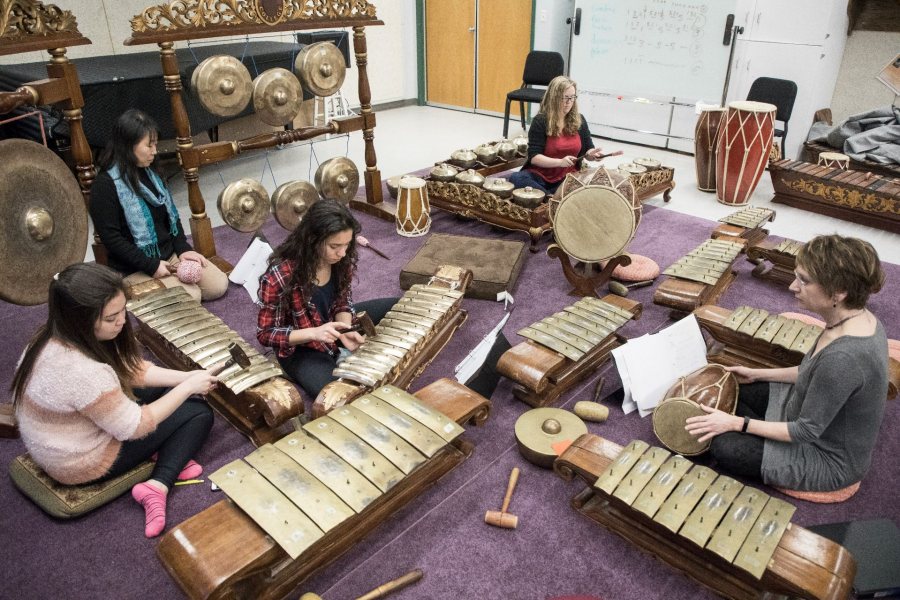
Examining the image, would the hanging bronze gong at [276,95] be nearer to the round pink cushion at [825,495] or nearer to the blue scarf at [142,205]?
the blue scarf at [142,205]

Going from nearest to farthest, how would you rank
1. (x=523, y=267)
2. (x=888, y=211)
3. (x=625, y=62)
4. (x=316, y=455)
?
1. (x=316, y=455)
2. (x=523, y=267)
3. (x=888, y=211)
4. (x=625, y=62)

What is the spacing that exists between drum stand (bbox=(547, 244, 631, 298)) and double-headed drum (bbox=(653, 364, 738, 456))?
1284mm

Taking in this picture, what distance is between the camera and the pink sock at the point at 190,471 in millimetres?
2348

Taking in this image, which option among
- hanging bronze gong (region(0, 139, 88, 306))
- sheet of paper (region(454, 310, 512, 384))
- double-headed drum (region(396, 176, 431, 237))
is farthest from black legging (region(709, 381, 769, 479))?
double-headed drum (region(396, 176, 431, 237))

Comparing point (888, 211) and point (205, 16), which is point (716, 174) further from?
point (205, 16)

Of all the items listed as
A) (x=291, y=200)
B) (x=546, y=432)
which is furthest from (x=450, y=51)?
(x=546, y=432)

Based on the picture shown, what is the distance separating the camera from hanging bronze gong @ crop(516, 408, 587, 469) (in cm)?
234

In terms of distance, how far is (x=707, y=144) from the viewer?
5.39 m

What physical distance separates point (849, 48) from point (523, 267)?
450cm

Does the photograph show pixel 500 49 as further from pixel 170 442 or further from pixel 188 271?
pixel 170 442

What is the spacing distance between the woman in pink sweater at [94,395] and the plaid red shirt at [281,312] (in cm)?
41

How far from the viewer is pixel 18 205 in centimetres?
242

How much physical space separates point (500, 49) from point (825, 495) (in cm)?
733

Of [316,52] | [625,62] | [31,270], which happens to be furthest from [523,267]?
Answer: [625,62]
